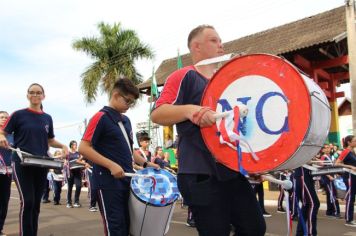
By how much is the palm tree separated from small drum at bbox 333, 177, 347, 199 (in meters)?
18.7

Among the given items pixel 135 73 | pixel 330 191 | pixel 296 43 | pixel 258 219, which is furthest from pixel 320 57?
pixel 258 219

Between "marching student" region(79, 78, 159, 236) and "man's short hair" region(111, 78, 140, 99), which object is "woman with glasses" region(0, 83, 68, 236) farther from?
"man's short hair" region(111, 78, 140, 99)

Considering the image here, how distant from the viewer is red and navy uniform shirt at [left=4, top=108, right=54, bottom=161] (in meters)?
5.40

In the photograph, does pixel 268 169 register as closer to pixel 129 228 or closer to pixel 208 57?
pixel 208 57

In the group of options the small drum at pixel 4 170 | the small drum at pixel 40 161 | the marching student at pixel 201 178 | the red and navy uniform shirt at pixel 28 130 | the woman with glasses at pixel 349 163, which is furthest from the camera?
the woman with glasses at pixel 349 163

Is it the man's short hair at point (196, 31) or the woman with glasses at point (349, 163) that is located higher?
the man's short hair at point (196, 31)

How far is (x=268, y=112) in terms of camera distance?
7.81 feet

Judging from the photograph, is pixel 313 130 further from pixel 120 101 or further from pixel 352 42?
pixel 352 42

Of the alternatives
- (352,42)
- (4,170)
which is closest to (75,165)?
(4,170)

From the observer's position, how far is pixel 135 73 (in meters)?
28.9

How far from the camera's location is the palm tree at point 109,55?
28359 mm

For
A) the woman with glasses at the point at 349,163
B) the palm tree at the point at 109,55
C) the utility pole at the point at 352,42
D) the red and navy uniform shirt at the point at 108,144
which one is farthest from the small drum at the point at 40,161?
the palm tree at the point at 109,55

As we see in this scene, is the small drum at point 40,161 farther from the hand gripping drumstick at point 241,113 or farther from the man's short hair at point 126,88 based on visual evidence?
the hand gripping drumstick at point 241,113

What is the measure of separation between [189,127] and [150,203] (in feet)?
4.76
